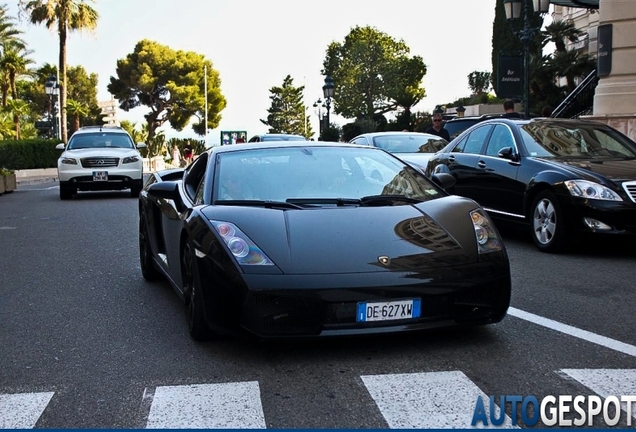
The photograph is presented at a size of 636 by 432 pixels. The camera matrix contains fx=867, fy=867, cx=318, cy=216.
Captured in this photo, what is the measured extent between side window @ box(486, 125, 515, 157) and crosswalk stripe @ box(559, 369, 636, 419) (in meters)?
5.82

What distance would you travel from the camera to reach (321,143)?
648 centimetres

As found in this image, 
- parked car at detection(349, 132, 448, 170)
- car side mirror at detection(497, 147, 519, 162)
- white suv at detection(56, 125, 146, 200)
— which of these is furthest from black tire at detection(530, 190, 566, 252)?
white suv at detection(56, 125, 146, 200)

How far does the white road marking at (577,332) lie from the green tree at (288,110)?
114 m

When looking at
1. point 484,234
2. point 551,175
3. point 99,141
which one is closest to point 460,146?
point 551,175

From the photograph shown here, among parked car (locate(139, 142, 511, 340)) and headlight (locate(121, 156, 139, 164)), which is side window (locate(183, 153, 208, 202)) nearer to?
parked car (locate(139, 142, 511, 340))

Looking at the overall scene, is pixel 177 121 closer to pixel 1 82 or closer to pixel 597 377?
pixel 1 82

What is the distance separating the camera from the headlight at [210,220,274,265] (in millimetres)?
4688

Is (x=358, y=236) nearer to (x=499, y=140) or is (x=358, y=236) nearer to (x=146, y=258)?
(x=146, y=258)

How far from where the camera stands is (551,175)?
29.4 ft

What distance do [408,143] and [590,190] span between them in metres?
6.45

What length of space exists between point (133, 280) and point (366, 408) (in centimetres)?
423

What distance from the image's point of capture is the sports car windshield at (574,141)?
964 cm

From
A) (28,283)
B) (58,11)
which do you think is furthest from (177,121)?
(28,283)

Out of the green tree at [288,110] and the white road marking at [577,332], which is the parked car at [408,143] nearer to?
the white road marking at [577,332]
